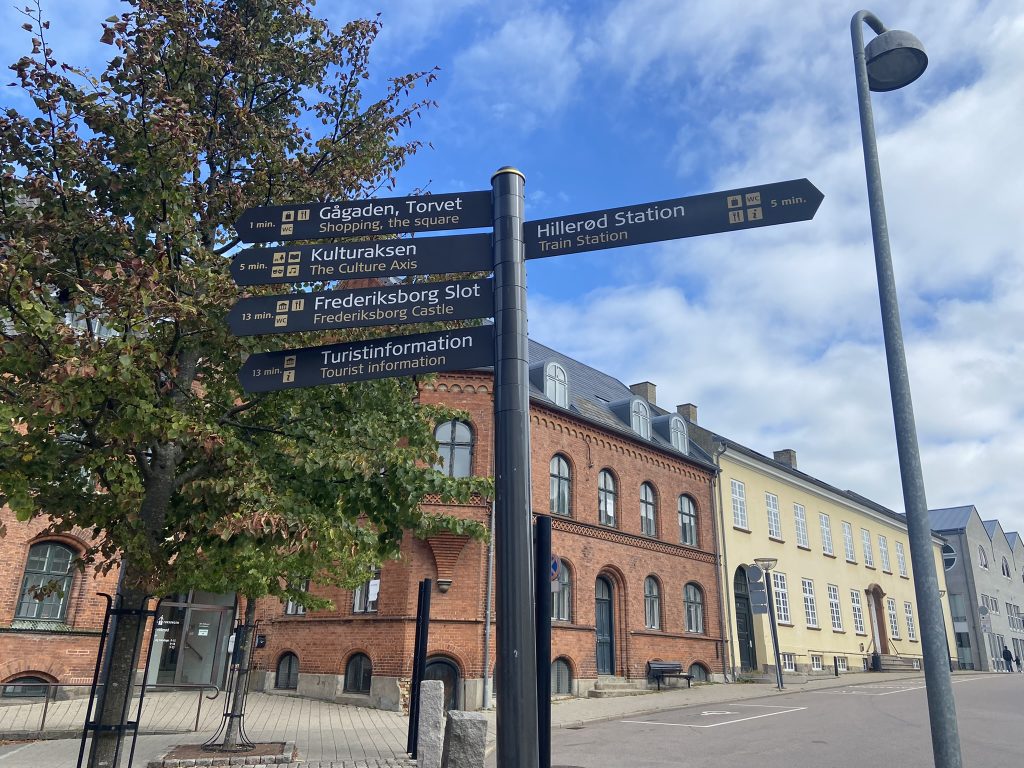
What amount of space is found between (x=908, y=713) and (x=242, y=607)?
18303 millimetres

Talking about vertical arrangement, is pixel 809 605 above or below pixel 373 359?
above

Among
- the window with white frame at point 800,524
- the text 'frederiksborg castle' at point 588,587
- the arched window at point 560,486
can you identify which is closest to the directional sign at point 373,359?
the text 'frederiksborg castle' at point 588,587

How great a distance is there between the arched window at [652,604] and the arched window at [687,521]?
2543mm

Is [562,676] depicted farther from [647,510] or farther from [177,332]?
[177,332]

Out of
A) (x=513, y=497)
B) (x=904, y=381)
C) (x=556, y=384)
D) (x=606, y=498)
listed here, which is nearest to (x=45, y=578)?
(x=556, y=384)

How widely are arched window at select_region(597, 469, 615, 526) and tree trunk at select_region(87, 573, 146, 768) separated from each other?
18215 mm

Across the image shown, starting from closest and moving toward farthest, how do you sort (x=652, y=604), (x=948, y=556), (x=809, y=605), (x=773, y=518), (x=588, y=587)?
(x=588, y=587) < (x=652, y=604) < (x=773, y=518) < (x=809, y=605) < (x=948, y=556)

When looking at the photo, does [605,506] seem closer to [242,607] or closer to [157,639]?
[242,607]

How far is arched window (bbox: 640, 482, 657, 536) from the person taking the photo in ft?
85.0

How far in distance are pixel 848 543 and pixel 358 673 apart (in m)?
27.1

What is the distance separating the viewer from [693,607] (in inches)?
1062

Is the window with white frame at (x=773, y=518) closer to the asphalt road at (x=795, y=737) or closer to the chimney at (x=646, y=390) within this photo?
the chimney at (x=646, y=390)

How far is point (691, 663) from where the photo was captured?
2572 centimetres

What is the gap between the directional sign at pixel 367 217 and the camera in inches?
171
